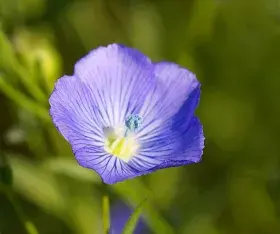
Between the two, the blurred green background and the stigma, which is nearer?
the stigma

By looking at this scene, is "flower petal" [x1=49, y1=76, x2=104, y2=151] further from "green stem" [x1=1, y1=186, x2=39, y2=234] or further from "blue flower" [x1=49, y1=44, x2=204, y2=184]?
"green stem" [x1=1, y1=186, x2=39, y2=234]

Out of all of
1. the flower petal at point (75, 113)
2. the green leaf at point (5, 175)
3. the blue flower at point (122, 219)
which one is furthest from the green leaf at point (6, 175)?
the blue flower at point (122, 219)

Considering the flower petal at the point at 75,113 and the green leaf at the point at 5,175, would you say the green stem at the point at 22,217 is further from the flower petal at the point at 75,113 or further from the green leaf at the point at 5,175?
the flower petal at the point at 75,113

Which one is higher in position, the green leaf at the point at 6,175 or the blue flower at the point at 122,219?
the green leaf at the point at 6,175

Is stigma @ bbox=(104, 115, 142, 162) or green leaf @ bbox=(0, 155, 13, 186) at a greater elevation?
stigma @ bbox=(104, 115, 142, 162)

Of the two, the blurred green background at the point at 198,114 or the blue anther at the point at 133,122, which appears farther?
the blurred green background at the point at 198,114

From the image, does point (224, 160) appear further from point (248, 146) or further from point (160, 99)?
point (160, 99)

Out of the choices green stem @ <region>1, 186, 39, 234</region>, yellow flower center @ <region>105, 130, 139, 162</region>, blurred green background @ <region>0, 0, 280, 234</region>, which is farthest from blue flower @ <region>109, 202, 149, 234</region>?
green stem @ <region>1, 186, 39, 234</region>
